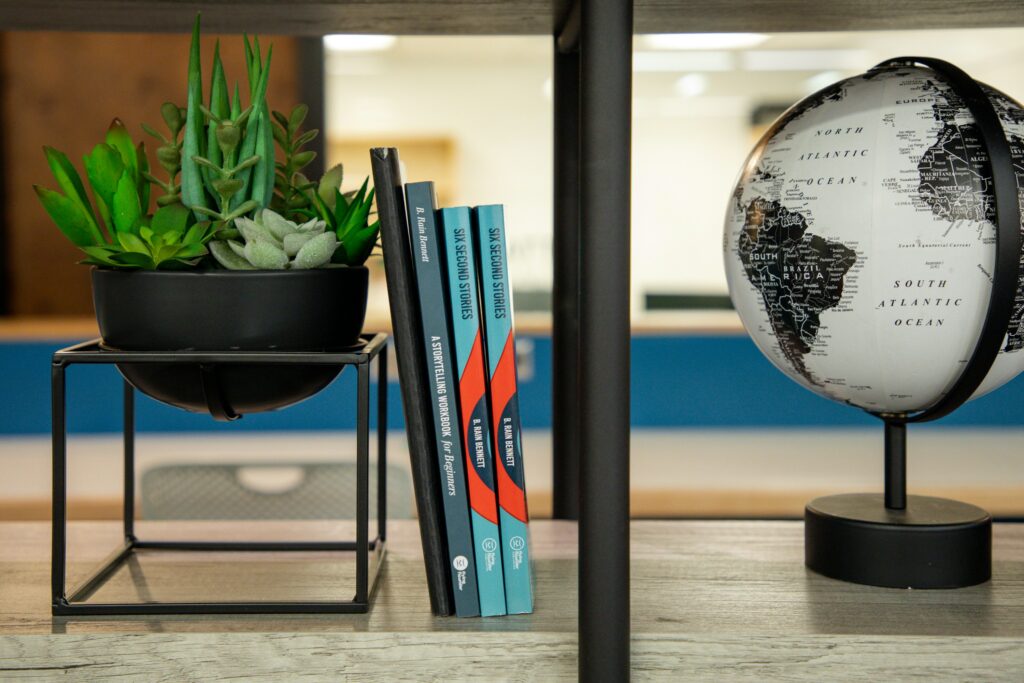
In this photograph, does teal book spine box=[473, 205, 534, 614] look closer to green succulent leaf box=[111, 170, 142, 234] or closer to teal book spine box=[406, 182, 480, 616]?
teal book spine box=[406, 182, 480, 616]

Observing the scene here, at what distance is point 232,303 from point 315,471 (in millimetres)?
1154

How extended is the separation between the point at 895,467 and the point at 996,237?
Result: 0.66 feet

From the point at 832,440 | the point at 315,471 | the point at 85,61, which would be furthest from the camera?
the point at 85,61

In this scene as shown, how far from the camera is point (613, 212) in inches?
22.0

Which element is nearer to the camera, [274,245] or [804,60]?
[274,245]

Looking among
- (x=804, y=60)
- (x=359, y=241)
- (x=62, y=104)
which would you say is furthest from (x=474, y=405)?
(x=804, y=60)

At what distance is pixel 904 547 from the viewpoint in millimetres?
694

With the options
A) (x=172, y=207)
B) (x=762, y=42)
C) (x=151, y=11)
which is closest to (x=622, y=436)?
(x=172, y=207)

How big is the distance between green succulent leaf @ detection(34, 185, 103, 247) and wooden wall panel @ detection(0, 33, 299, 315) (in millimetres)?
3743

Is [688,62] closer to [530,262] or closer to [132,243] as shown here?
[530,262]

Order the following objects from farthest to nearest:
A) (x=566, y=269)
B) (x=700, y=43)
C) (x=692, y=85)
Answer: (x=692, y=85) → (x=700, y=43) → (x=566, y=269)

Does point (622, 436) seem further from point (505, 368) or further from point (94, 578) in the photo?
point (94, 578)

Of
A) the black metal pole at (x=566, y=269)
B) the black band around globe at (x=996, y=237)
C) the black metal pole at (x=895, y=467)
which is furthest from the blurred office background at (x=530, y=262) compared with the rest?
the black band around globe at (x=996, y=237)

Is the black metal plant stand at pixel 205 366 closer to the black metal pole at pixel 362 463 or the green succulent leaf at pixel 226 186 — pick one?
the black metal pole at pixel 362 463
